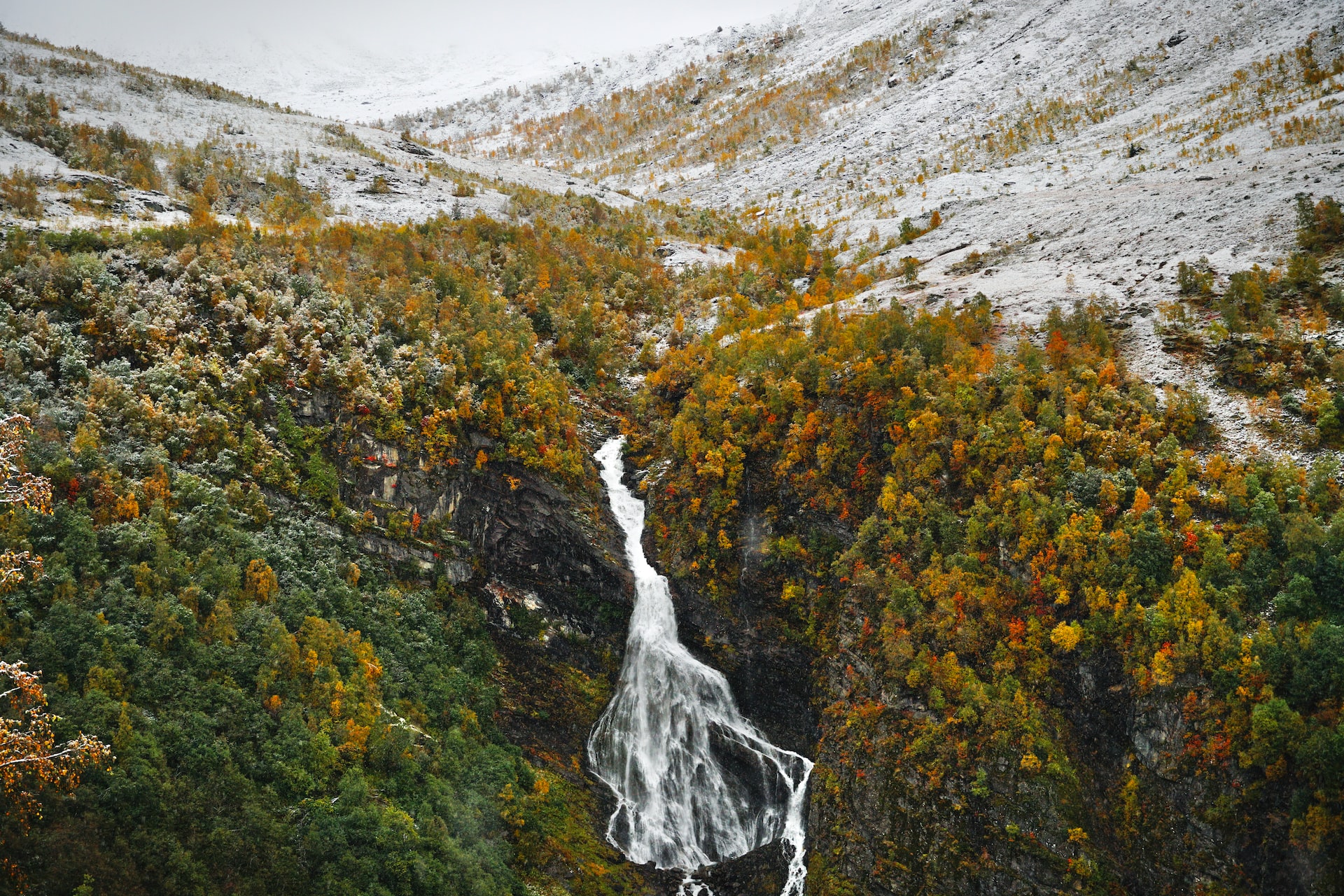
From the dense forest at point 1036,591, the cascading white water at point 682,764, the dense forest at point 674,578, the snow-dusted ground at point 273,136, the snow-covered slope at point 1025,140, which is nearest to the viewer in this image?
the dense forest at point 1036,591

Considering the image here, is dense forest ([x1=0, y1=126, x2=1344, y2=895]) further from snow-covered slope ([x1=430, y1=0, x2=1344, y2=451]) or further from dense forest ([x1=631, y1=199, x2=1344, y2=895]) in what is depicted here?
snow-covered slope ([x1=430, y1=0, x2=1344, y2=451])

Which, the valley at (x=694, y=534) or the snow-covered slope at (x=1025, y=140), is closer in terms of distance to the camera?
the valley at (x=694, y=534)

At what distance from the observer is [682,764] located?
3781cm

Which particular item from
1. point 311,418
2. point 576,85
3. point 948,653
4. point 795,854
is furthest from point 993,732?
point 576,85

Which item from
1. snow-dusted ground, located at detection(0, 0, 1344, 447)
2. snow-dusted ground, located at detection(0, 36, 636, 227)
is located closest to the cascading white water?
snow-dusted ground, located at detection(0, 0, 1344, 447)

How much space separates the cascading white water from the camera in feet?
117

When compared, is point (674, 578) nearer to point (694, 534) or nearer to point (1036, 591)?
point (694, 534)

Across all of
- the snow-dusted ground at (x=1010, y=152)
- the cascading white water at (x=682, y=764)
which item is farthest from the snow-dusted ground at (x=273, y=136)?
the cascading white water at (x=682, y=764)

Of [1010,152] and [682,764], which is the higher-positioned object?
[1010,152]

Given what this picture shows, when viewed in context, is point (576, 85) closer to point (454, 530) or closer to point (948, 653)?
point (454, 530)

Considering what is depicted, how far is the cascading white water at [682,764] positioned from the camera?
3559cm

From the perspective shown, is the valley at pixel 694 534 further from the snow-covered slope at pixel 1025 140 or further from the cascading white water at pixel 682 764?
the snow-covered slope at pixel 1025 140

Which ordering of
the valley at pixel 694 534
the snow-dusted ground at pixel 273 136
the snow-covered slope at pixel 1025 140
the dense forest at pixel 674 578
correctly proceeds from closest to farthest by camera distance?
the dense forest at pixel 674 578
the valley at pixel 694 534
the snow-covered slope at pixel 1025 140
the snow-dusted ground at pixel 273 136

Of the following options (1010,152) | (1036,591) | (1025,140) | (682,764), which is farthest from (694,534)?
(1025,140)
